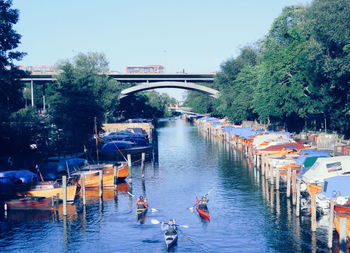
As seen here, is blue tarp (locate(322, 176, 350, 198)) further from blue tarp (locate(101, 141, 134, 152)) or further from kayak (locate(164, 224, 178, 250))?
blue tarp (locate(101, 141, 134, 152))

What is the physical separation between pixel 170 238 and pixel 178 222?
5652 mm

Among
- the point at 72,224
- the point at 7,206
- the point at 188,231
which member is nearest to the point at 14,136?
the point at 7,206

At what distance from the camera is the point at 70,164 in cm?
5331

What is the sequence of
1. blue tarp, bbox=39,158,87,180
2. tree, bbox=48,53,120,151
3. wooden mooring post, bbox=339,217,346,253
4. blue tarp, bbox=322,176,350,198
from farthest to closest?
tree, bbox=48,53,120,151
blue tarp, bbox=39,158,87,180
blue tarp, bbox=322,176,350,198
wooden mooring post, bbox=339,217,346,253

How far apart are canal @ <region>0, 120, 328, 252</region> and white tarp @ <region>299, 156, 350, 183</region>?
3086 mm

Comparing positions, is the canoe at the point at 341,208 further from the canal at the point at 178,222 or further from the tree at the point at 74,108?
the tree at the point at 74,108

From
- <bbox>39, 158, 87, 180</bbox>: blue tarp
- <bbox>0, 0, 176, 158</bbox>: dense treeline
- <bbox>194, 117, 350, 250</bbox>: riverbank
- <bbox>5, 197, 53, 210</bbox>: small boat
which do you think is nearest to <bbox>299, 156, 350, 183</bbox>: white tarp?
<bbox>194, 117, 350, 250</bbox>: riverbank

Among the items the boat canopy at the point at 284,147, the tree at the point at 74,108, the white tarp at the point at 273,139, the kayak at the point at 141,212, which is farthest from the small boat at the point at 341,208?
the tree at the point at 74,108

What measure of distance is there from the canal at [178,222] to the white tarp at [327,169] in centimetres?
309

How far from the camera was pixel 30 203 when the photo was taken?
1599 inches

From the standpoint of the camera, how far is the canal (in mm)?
32094

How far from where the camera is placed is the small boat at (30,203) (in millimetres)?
40625

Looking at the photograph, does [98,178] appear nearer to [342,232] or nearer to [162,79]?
[342,232]

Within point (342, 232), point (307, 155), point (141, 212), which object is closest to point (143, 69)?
point (307, 155)
